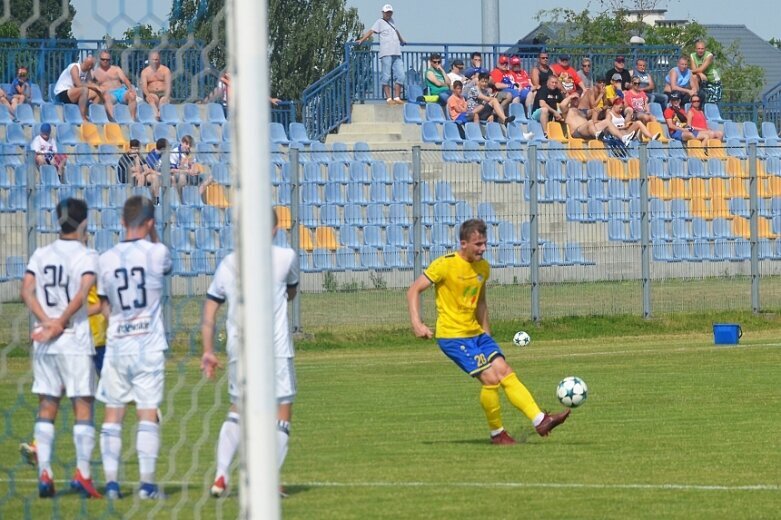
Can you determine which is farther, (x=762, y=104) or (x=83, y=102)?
(x=762, y=104)

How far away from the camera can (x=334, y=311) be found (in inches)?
839

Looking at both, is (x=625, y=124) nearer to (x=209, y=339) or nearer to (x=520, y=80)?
(x=520, y=80)

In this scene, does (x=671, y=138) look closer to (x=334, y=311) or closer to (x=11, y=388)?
(x=334, y=311)

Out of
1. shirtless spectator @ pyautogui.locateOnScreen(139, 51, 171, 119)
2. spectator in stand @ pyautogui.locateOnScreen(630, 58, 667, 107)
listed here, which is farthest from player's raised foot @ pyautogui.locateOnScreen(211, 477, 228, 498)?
spectator in stand @ pyautogui.locateOnScreen(630, 58, 667, 107)

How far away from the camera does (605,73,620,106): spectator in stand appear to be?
3045 cm

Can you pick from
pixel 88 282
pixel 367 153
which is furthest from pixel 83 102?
pixel 88 282

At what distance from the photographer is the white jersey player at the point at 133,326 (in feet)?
29.2

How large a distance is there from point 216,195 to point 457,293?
17.1 feet

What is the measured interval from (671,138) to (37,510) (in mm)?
24107

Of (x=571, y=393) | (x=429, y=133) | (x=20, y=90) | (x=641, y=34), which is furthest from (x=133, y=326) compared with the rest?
(x=641, y=34)

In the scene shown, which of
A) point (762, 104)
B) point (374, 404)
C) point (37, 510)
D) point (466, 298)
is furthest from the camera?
point (762, 104)

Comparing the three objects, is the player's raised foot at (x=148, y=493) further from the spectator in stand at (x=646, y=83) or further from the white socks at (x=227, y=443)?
the spectator in stand at (x=646, y=83)

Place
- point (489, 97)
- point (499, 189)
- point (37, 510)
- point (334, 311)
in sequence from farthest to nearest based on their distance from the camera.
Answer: point (489, 97), point (499, 189), point (334, 311), point (37, 510)

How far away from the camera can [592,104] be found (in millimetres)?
29859
